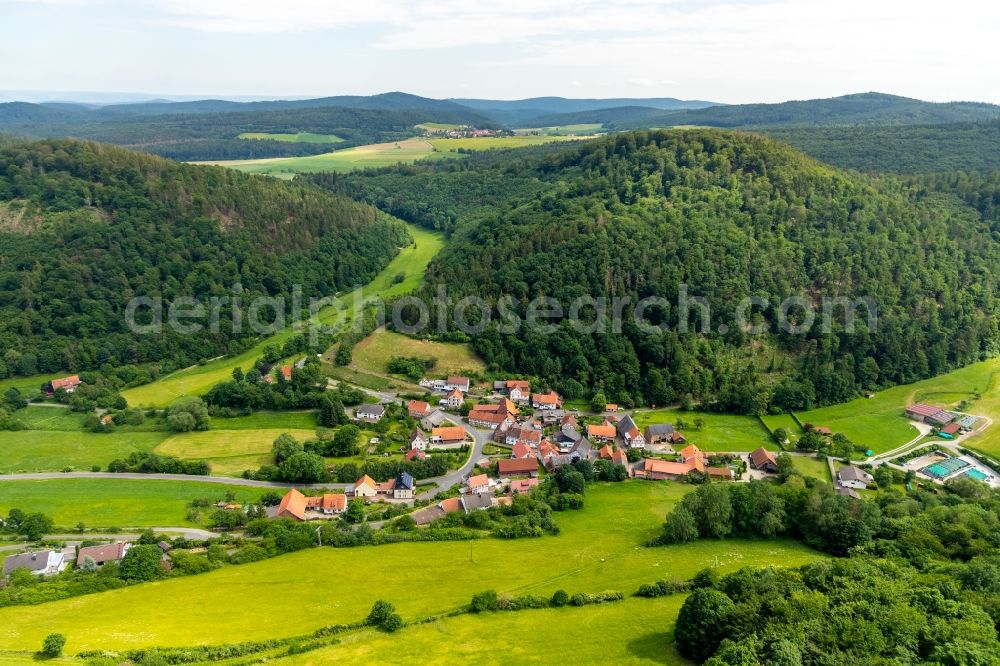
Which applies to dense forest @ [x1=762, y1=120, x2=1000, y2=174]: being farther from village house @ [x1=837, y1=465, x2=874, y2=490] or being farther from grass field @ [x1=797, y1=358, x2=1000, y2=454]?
village house @ [x1=837, y1=465, x2=874, y2=490]

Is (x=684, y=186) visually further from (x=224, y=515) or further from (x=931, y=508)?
(x=224, y=515)

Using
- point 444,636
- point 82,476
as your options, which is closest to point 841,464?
point 444,636

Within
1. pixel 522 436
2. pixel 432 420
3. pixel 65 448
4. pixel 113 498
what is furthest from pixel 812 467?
pixel 65 448

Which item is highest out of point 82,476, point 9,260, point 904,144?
point 904,144

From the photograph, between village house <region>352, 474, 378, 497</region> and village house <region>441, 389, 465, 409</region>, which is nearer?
village house <region>352, 474, 378, 497</region>

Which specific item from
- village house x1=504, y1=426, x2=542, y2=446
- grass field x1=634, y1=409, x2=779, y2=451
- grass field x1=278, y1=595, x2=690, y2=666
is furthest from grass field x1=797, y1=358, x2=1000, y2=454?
grass field x1=278, y1=595, x2=690, y2=666

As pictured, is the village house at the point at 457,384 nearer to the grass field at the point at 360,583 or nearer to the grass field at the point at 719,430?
the grass field at the point at 719,430
